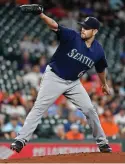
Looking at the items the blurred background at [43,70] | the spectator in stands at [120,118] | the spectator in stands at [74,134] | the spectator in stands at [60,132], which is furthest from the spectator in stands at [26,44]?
the spectator in stands at [74,134]

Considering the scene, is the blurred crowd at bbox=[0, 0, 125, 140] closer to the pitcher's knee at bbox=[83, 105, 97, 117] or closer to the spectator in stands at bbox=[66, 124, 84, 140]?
the spectator in stands at bbox=[66, 124, 84, 140]

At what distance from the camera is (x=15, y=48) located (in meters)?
14.3

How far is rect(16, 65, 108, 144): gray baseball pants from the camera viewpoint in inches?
287

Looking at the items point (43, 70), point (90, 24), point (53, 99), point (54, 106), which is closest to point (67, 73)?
point (53, 99)

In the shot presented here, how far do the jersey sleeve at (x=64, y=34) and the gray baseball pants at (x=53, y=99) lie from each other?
46 centimetres

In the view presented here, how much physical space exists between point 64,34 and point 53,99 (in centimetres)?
87

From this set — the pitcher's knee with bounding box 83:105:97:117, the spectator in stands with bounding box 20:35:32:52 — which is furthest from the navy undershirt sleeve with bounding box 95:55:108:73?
the spectator in stands with bounding box 20:35:32:52

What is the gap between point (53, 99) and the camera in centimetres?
738

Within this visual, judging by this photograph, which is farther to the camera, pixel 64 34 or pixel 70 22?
pixel 70 22

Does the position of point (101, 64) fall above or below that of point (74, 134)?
above

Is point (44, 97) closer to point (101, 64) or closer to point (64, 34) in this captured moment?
point (64, 34)

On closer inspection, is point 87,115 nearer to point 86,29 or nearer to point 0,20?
point 86,29

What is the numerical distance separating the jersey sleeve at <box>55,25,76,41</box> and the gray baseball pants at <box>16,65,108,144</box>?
46cm

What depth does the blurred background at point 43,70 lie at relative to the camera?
11.2m
